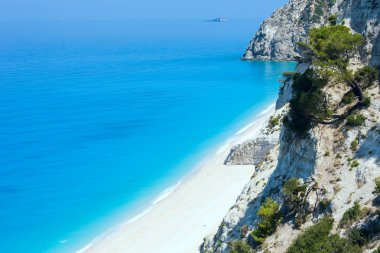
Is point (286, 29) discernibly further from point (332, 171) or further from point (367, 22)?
point (332, 171)

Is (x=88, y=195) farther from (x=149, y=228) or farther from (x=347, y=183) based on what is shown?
(x=347, y=183)

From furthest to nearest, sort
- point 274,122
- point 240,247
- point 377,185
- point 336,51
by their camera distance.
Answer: point 274,122 < point 336,51 < point 240,247 < point 377,185

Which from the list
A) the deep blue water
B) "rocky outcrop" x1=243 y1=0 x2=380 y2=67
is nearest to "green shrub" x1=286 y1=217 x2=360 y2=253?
the deep blue water

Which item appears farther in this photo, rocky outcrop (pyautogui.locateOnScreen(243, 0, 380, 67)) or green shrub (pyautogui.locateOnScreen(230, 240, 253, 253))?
rocky outcrop (pyautogui.locateOnScreen(243, 0, 380, 67))

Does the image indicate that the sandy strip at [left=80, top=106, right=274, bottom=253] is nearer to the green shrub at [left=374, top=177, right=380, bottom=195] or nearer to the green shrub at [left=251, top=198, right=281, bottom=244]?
the green shrub at [left=251, top=198, right=281, bottom=244]

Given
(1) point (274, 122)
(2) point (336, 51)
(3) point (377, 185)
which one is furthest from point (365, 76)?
(1) point (274, 122)

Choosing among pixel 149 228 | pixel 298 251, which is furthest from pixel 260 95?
pixel 298 251

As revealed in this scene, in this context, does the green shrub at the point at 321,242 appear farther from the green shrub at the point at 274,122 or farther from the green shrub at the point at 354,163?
the green shrub at the point at 274,122
